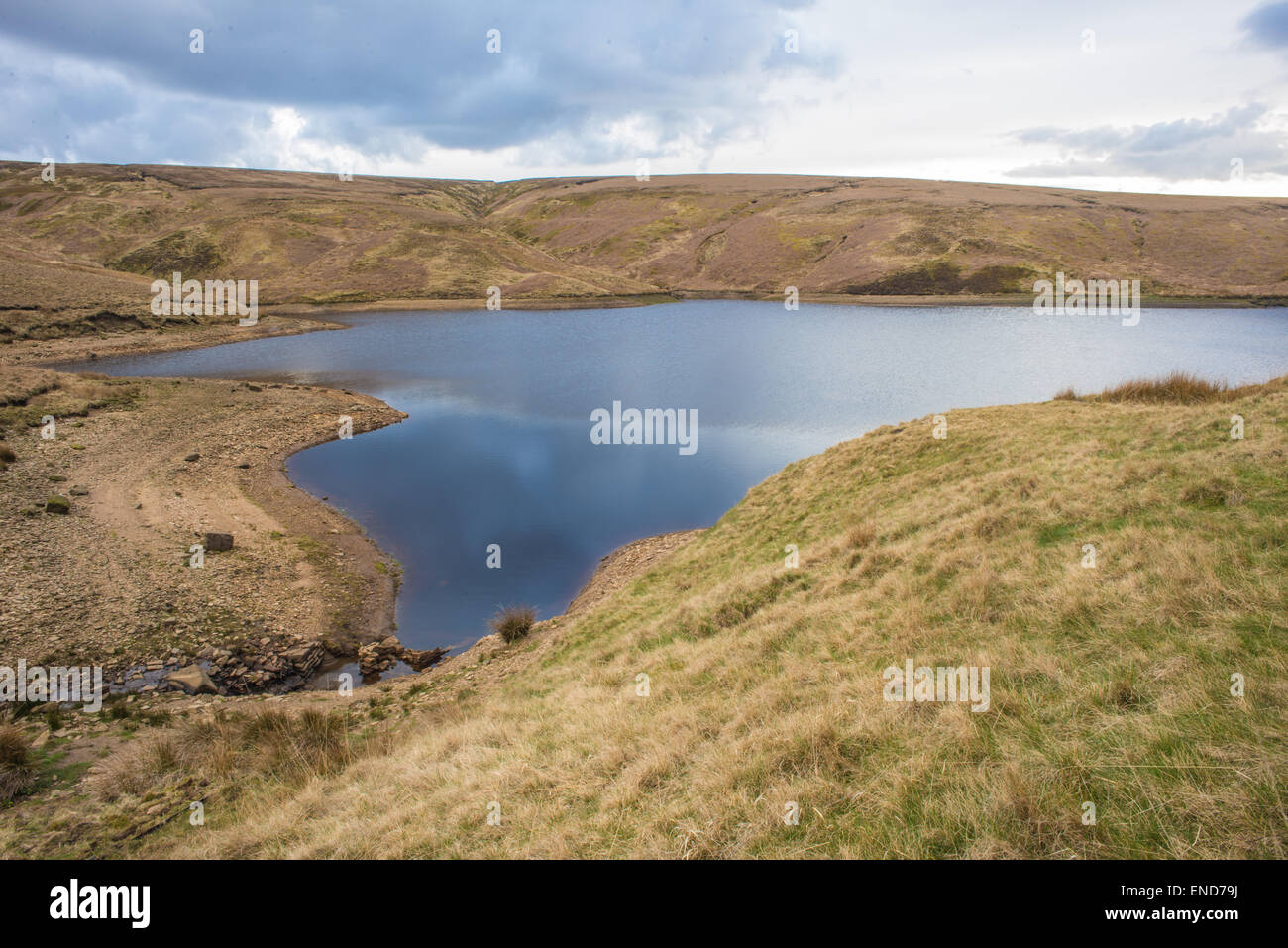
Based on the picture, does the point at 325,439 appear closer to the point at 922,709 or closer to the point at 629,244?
the point at 922,709

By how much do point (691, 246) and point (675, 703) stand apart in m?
115

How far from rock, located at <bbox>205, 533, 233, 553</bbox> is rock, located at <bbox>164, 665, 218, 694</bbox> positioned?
6148 mm

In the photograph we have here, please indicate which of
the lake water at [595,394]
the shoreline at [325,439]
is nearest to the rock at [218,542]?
the shoreline at [325,439]

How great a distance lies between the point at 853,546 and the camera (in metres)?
11.7

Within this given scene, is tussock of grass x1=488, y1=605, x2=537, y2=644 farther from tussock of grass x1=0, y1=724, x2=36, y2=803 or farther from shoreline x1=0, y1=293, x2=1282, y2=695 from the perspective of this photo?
tussock of grass x1=0, y1=724, x2=36, y2=803

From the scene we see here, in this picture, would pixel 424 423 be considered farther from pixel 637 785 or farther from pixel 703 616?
pixel 637 785

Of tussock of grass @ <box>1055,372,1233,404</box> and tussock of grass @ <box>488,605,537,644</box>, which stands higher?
tussock of grass @ <box>1055,372,1233,404</box>

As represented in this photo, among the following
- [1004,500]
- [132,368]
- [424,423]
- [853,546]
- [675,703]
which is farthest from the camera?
[132,368]

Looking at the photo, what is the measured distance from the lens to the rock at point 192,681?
12586 millimetres

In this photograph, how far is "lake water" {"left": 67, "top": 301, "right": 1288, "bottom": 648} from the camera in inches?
848

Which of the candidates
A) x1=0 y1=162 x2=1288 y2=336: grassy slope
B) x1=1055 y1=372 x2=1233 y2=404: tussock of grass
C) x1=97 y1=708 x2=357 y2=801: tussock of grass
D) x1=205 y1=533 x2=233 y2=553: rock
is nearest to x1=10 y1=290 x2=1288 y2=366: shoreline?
x1=0 y1=162 x2=1288 y2=336: grassy slope

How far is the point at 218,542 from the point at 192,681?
6.90 meters

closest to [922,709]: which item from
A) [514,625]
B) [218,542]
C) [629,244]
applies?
[514,625]
